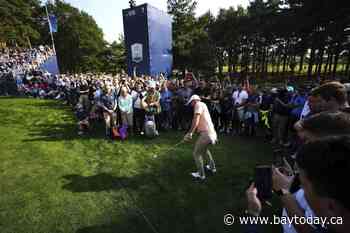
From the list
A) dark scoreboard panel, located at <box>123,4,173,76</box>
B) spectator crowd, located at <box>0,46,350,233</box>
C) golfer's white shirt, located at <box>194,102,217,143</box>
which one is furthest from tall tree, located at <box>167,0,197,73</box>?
golfer's white shirt, located at <box>194,102,217,143</box>

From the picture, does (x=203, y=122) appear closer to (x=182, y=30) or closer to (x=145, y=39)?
(x=145, y=39)

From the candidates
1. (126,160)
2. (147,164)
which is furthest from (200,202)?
(126,160)

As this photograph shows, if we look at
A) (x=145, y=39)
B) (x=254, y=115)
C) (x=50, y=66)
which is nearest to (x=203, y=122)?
(x=254, y=115)

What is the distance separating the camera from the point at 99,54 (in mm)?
49438

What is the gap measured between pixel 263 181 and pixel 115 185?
4.10m

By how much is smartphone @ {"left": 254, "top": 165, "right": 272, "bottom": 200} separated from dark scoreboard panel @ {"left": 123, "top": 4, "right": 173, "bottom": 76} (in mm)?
13626

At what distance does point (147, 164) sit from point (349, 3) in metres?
25.3

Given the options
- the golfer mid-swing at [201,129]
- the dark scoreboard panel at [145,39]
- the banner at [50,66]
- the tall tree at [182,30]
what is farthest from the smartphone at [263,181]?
the tall tree at [182,30]

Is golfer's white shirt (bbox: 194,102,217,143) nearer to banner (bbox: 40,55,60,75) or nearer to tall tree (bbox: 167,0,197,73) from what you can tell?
banner (bbox: 40,55,60,75)

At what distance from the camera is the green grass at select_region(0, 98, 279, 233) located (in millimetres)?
4352

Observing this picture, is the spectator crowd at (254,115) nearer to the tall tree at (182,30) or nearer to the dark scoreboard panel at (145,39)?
the dark scoreboard panel at (145,39)

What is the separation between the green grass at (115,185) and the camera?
4352mm

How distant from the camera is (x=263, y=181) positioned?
7.43 feet

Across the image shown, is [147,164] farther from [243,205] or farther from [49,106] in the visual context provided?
[49,106]
